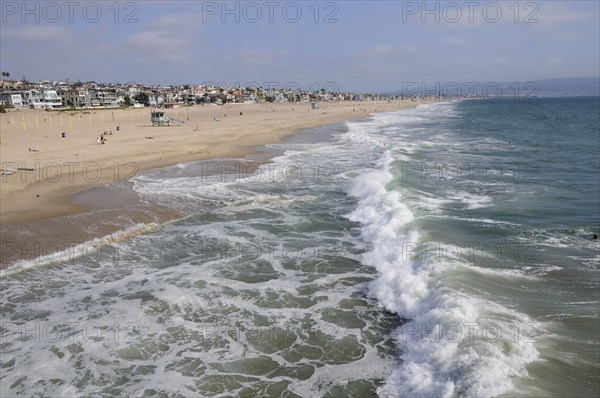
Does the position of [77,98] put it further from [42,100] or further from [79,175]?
[79,175]

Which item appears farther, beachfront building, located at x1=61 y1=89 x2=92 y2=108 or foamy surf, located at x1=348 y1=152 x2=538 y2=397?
beachfront building, located at x1=61 y1=89 x2=92 y2=108

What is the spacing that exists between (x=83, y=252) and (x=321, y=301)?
738 cm

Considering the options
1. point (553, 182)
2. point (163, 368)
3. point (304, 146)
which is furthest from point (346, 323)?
point (304, 146)

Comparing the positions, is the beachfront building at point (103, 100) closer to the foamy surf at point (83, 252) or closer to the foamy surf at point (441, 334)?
the foamy surf at point (83, 252)

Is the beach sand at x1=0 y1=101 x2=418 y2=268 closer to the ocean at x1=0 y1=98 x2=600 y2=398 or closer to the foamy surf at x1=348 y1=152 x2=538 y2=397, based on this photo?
the ocean at x1=0 y1=98 x2=600 y2=398

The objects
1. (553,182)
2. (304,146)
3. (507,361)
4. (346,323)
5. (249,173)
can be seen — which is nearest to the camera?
(507,361)

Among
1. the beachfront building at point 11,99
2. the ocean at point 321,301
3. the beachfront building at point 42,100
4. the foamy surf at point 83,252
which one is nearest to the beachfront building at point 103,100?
the beachfront building at point 42,100

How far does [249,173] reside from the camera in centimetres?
2461

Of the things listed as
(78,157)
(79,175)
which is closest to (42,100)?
(78,157)

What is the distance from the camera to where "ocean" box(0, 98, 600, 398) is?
743 cm

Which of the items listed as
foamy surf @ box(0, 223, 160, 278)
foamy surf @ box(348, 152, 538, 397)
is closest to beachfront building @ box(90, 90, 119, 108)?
foamy surf @ box(0, 223, 160, 278)

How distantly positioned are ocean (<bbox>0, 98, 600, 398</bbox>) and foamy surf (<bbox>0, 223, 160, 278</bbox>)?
2.4 inches

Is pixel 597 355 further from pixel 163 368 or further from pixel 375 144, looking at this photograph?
pixel 375 144

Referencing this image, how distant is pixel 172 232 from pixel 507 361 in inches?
428
